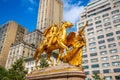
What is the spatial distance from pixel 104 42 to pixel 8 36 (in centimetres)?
4551

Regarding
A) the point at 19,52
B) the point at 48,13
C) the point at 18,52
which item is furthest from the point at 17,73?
the point at 48,13

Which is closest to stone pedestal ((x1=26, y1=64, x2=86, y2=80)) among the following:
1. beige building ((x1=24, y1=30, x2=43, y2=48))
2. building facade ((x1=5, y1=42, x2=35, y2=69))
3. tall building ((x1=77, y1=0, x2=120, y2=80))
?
tall building ((x1=77, y1=0, x2=120, y2=80))

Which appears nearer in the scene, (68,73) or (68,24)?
(68,73)

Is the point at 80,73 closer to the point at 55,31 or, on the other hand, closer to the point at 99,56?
the point at 55,31

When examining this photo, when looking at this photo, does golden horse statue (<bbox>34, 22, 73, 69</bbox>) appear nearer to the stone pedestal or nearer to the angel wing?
the angel wing

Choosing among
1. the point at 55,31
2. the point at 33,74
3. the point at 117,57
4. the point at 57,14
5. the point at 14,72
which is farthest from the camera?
the point at 57,14

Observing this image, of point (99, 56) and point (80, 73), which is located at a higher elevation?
point (99, 56)

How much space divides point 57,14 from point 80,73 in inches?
3903

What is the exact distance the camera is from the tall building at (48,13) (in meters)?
94.6

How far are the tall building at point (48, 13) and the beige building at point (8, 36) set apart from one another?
15652 millimetres

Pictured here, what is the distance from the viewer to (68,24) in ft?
43.8

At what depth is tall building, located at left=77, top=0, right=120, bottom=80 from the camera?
161 ft

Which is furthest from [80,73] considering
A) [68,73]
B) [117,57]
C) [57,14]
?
[57,14]

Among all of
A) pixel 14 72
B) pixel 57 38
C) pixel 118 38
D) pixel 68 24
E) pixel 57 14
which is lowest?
pixel 14 72
